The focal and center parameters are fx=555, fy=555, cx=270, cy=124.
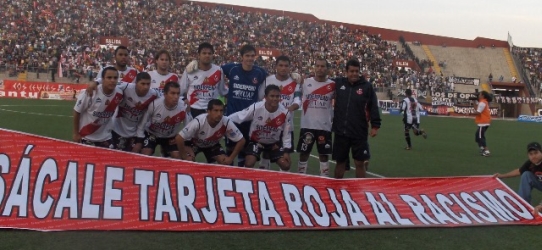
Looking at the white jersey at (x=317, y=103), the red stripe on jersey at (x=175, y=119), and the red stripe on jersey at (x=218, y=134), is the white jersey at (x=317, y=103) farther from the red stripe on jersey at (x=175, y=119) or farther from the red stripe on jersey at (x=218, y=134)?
the red stripe on jersey at (x=175, y=119)

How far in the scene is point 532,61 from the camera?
54.8 m

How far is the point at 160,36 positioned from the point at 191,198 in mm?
40809

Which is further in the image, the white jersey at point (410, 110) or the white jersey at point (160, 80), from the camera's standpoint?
the white jersey at point (410, 110)

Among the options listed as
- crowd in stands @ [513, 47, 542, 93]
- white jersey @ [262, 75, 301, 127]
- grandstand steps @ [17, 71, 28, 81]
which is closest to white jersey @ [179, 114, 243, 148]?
white jersey @ [262, 75, 301, 127]

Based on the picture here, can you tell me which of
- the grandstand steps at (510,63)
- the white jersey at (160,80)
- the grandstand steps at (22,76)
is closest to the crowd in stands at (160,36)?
the grandstand steps at (22,76)

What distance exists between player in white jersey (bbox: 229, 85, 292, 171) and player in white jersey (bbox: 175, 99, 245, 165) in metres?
0.41

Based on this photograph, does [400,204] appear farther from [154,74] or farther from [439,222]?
[154,74]

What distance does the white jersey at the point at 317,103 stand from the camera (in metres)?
8.11

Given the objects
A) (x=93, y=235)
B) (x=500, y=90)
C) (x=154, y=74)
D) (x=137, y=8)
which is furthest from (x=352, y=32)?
(x=93, y=235)

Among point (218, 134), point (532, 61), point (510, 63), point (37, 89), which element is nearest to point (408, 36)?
point (510, 63)

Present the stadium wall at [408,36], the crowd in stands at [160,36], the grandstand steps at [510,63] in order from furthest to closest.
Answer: the stadium wall at [408,36] < the grandstand steps at [510,63] < the crowd in stands at [160,36]

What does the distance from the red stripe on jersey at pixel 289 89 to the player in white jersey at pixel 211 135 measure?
1416 mm

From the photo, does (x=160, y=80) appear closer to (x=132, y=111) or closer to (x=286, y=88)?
(x=132, y=111)

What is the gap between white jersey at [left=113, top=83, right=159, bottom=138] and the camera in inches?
292
